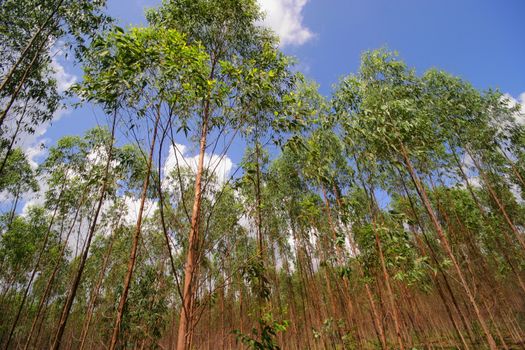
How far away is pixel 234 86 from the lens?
312cm

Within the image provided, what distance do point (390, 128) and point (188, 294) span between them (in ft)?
20.5

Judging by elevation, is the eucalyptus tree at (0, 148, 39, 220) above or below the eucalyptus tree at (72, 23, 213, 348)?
above

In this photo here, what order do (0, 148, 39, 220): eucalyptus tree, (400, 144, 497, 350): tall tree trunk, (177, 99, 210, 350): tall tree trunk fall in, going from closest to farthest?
(177, 99, 210, 350): tall tree trunk, (400, 144, 497, 350): tall tree trunk, (0, 148, 39, 220): eucalyptus tree

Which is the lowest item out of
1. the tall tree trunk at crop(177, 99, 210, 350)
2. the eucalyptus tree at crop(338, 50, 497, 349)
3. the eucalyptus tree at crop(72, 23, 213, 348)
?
the tall tree trunk at crop(177, 99, 210, 350)

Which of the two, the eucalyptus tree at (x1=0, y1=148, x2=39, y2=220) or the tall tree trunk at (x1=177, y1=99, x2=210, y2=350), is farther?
the eucalyptus tree at (x1=0, y1=148, x2=39, y2=220)

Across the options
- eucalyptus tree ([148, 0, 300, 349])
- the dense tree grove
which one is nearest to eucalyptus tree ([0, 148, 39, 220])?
the dense tree grove

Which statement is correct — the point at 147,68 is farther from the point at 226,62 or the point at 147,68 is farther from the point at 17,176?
the point at 17,176

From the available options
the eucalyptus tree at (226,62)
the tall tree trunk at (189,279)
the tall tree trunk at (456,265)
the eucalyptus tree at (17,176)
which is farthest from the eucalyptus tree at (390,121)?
the eucalyptus tree at (17,176)

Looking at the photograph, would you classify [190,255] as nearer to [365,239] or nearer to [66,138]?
[365,239]

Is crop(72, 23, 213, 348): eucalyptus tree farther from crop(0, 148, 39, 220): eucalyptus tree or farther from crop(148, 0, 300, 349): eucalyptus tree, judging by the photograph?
crop(0, 148, 39, 220): eucalyptus tree

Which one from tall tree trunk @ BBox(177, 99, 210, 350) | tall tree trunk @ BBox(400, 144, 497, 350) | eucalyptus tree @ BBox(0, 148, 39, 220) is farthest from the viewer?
eucalyptus tree @ BBox(0, 148, 39, 220)

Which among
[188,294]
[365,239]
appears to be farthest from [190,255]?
[365,239]

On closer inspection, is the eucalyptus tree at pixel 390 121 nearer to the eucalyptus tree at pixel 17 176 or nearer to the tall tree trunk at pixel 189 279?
the tall tree trunk at pixel 189 279

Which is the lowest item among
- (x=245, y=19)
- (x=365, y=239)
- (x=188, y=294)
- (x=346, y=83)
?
(x=188, y=294)
